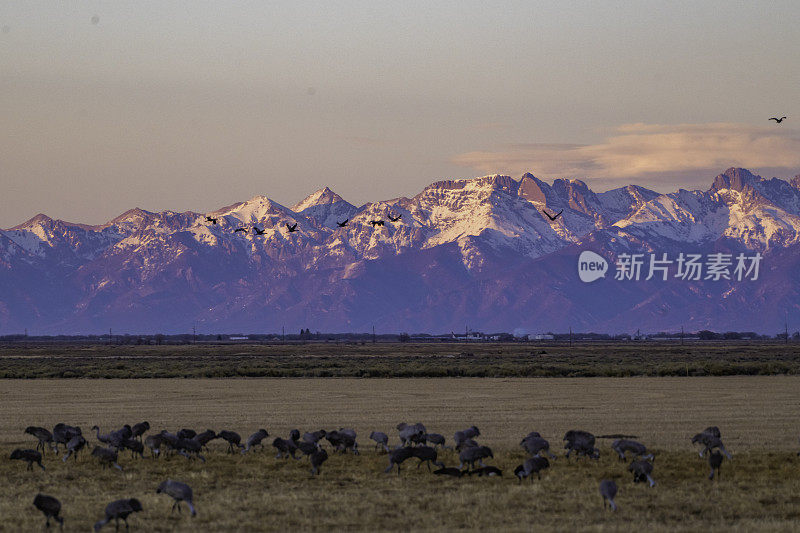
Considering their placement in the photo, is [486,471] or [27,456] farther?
[27,456]

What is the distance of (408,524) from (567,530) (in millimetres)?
2995

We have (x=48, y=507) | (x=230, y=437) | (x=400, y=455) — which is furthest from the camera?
→ (x=230, y=437)

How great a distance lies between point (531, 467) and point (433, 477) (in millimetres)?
2462

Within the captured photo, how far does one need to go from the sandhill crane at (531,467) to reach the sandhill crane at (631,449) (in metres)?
2.97

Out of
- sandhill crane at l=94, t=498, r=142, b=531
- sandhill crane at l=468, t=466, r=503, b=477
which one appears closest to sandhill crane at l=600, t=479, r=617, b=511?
sandhill crane at l=468, t=466, r=503, b=477

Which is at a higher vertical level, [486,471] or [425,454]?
[425,454]

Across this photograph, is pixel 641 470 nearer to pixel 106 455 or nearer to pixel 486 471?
pixel 486 471

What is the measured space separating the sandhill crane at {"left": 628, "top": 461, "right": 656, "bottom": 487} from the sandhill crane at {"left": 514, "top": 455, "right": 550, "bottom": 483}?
1.99 metres

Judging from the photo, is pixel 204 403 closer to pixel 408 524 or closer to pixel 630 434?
pixel 630 434

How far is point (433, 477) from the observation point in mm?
26234

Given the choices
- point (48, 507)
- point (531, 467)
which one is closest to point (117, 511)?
point (48, 507)

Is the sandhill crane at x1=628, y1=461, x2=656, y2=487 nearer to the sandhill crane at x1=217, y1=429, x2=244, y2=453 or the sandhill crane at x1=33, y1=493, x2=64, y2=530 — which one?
the sandhill crane at x1=217, y1=429, x2=244, y2=453

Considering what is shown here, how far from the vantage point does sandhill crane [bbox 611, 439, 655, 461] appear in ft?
91.4

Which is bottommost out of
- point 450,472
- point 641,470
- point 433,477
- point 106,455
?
point 433,477
